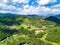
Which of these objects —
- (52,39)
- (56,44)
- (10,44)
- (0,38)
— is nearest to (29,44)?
(10,44)

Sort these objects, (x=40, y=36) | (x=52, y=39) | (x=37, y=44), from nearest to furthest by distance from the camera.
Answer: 1. (x=37, y=44)
2. (x=52, y=39)
3. (x=40, y=36)

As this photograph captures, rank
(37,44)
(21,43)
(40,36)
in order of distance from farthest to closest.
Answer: (40,36), (21,43), (37,44)

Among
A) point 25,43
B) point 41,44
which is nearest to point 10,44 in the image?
point 25,43

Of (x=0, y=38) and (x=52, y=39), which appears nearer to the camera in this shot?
(x=52, y=39)

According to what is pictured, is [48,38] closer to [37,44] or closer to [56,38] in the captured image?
[56,38]

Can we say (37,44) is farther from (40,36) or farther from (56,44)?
(40,36)

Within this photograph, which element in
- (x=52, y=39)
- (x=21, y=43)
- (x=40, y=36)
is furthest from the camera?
(x=40, y=36)

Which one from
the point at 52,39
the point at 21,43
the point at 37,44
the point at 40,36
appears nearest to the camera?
the point at 37,44

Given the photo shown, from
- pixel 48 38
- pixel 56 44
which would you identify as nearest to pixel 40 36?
pixel 48 38

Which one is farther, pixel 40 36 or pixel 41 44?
pixel 40 36
